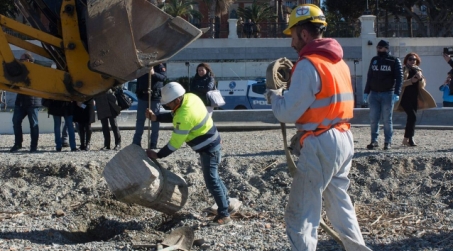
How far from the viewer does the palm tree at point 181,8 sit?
43.2m

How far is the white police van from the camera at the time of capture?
24.6 m

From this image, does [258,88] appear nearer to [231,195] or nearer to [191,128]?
[231,195]

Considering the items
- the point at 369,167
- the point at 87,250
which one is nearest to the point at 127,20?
the point at 87,250

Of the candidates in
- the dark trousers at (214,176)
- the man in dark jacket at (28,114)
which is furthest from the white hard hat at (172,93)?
the man in dark jacket at (28,114)

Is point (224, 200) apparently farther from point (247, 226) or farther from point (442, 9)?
point (442, 9)

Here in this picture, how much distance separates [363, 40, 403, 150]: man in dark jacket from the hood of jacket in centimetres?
634

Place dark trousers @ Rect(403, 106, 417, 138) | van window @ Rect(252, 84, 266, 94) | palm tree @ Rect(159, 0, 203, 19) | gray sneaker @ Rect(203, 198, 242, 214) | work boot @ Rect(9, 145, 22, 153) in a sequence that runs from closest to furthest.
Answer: gray sneaker @ Rect(203, 198, 242, 214) < dark trousers @ Rect(403, 106, 417, 138) < work boot @ Rect(9, 145, 22, 153) < van window @ Rect(252, 84, 266, 94) < palm tree @ Rect(159, 0, 203, 19)

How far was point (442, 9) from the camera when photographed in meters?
43.5

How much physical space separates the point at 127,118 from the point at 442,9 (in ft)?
97.9

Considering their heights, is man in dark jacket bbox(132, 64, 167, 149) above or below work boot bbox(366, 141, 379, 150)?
above

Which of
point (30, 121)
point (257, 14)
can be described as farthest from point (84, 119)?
point (257, 14)

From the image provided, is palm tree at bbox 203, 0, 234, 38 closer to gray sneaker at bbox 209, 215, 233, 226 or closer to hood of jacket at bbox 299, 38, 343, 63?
gray sneaker at bbox 209, 215, 233, 226

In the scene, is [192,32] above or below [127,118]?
above

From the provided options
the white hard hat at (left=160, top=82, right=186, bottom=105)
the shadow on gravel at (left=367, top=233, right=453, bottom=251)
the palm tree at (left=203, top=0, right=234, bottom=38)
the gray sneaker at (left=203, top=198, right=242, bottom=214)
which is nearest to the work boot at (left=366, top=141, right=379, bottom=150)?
the gray sneaker at (left=203, top=198, right=242, bottom=214)
